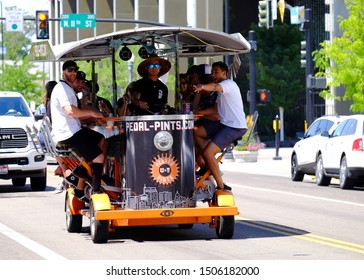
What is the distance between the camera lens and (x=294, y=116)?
234ft

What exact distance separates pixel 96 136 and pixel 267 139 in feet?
181

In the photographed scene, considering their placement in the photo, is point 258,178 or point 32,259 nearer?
point 32,259

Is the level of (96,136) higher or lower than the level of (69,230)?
higher

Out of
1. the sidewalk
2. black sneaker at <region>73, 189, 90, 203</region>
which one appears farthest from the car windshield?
black sneaker at <region>73, 189, 90, 203</region>

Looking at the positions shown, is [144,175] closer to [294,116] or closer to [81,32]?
[294,116]

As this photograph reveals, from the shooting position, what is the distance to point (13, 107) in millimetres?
29188

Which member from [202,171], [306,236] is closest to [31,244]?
[202,171]

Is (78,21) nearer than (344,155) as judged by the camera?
No

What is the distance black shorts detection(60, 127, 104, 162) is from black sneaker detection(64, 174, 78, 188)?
888 millimetres

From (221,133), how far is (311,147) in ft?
51.5

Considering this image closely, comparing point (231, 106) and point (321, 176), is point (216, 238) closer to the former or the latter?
point (231, 106)

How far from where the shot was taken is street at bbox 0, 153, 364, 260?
1458 cm
